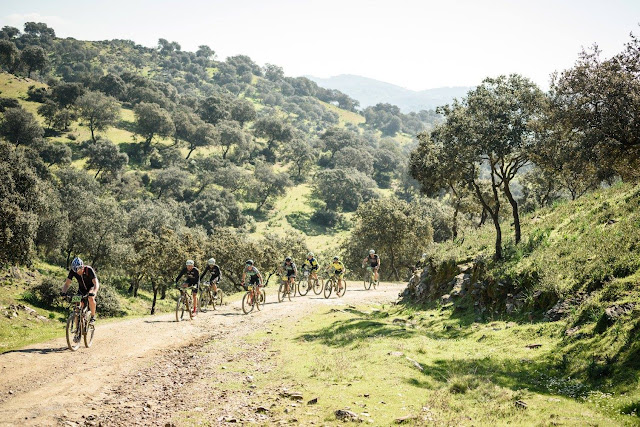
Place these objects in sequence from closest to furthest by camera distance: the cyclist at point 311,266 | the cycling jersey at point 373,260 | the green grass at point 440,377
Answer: the green grass at point 440,377 < the cyclist at point 311,266 < the cycling jersey at point 373,260

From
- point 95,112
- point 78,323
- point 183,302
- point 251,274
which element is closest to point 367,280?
point 251,274

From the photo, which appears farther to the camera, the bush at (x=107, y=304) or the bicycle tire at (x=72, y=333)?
the bush at (x=107, y=304)

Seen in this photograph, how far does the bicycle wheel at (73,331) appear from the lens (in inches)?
554

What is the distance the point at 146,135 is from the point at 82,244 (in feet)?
235

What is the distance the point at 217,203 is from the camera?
320ft

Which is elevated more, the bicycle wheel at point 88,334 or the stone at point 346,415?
the stone at point 346,415

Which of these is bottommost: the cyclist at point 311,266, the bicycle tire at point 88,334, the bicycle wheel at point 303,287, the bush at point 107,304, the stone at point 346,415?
the bush at point 107,304

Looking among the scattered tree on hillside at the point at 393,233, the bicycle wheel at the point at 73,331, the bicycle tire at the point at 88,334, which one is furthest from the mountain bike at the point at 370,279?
the bicycle wheel at the point at 73,331

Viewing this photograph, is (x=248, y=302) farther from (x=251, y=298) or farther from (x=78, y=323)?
(x=78, y=323)

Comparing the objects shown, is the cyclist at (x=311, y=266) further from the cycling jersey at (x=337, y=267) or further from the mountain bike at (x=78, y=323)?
the mountain bike at (x=78, y=323)

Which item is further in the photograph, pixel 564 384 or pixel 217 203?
pixel 217 203

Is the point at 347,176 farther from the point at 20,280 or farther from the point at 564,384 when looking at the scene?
the point at 564,384

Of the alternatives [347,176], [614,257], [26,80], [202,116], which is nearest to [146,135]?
[202,116]

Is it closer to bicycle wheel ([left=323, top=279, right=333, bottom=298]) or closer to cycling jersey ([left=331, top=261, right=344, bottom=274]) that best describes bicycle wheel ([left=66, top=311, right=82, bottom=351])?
bicycle wheel ([left=323, top=279, right=333, bottom=298])
